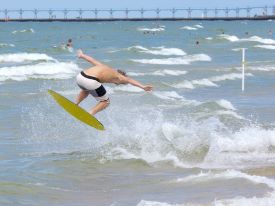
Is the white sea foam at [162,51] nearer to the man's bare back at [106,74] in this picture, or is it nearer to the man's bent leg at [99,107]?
the man's bent leg at [99,107]

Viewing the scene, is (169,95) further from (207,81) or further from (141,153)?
(141,153)

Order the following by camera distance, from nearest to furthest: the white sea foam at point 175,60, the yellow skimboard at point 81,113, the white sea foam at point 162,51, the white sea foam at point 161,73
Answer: the yellow skimboard at point 81,113 < the white sea foam at point 161,73 < the white sea foam at point 175,60 < the white sea foam at point 162,51

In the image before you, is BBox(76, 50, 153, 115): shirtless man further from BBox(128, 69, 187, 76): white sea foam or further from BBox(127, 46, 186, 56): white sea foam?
BBox(127, 46, 186, 56): white sea foam

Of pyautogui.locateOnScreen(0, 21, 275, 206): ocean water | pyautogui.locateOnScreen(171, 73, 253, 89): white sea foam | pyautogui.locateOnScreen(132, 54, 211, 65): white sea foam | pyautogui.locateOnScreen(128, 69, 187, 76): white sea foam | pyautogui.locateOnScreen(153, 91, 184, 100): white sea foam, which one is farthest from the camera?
pyautogui.locateOnScreen(132, 54, 211, 65): white sea foam

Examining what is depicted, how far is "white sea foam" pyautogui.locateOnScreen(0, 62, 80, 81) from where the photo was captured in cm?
3269

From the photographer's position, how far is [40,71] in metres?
35.8

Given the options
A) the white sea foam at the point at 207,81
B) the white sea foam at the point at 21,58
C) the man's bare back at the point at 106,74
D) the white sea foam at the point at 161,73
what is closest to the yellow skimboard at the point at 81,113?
the man's bare back at the point at 106,74

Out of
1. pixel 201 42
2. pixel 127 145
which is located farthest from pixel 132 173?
pixel 201 42

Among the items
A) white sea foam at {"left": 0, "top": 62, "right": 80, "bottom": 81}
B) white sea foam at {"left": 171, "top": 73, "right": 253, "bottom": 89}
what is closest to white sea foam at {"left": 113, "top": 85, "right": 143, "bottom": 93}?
white sea foam at {"left": 171, "top": 73, "right": 253, "bottom": 89}

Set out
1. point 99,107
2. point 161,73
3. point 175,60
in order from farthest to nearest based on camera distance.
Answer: point 175,60 → point 161,73 → point 99,107

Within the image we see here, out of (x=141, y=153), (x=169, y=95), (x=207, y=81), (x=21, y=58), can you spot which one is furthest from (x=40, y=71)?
(x=141, y=153)

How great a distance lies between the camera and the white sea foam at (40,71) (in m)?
32.7

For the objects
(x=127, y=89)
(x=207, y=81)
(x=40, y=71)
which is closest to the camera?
(x=127, y=89)

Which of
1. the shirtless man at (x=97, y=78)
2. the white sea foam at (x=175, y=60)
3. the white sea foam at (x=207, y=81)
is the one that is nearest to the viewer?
the shirtless man at (x=97, y=78)
